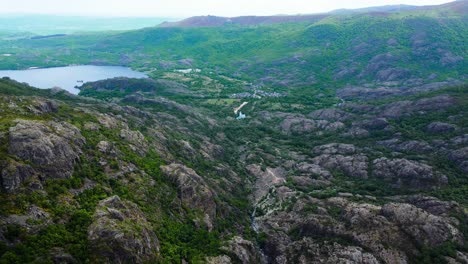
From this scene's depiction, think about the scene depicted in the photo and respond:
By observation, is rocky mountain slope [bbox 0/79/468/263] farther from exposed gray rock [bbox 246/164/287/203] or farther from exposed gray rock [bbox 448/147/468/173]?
exposed gray rock [bbox 246/164/287/203]

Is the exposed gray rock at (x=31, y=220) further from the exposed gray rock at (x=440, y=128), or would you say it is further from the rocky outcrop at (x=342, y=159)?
the exposed gray rock at (x=440, y=128)

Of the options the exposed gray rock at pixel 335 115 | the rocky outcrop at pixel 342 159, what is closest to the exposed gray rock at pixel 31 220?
the rocky outcrop at pixel 342 159

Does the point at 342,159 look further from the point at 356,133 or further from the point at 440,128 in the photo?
the point at 440,128

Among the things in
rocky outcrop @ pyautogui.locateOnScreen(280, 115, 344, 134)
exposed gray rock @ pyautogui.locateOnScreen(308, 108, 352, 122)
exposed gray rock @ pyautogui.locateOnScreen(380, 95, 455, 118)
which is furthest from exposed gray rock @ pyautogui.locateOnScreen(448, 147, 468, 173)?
exposed gray rock @ pyautogui.locateOnScreen(308, 108, 352, 122)

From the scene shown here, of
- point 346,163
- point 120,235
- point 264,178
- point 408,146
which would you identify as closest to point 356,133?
point 408,146

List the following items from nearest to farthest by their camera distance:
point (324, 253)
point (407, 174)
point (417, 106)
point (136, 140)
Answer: point (324, 253) < point (136, 140) < point (407, 174) < point (417, 106)

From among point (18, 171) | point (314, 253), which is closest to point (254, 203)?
point (314, 253)

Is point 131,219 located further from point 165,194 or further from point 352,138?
point 352,138
